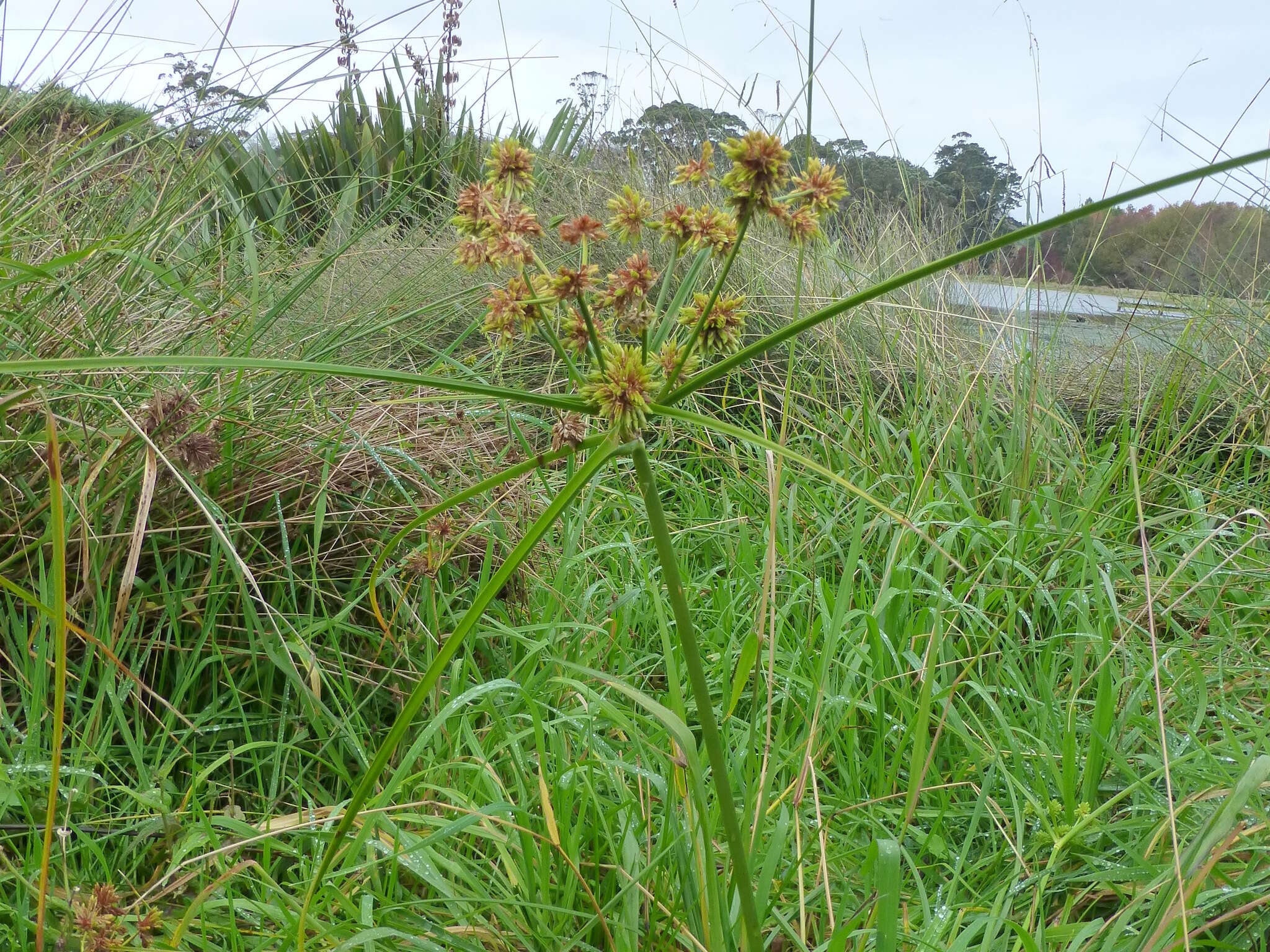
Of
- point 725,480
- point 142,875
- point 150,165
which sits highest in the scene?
point 150,165

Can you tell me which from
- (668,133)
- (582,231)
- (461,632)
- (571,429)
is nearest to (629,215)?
(582,231)

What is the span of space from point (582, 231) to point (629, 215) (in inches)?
1.9

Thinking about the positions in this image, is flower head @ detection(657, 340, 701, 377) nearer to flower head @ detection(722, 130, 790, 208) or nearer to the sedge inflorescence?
the sedge inflorescence

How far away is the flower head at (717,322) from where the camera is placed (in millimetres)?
734

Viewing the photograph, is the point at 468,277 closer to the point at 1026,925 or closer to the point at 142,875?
the point at 142,875

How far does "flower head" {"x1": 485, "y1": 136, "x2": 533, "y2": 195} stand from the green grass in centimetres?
28

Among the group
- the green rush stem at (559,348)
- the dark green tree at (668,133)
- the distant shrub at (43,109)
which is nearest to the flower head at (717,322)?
the green rush stem at (559,348)

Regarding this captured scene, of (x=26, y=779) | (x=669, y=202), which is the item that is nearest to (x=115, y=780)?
(x=26, y=779)

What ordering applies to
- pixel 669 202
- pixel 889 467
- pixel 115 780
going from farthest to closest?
1. pixel 669 202
2. pixel 889 467
3. pixel 115 780

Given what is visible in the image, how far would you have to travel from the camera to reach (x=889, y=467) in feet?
7.62

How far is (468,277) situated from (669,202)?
1029mm

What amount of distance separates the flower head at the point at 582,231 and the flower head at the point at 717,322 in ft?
0.32

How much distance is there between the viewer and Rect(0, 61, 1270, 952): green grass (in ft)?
3.68

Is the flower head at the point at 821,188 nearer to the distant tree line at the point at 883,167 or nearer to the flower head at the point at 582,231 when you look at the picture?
the flower head at the point at 582,231
